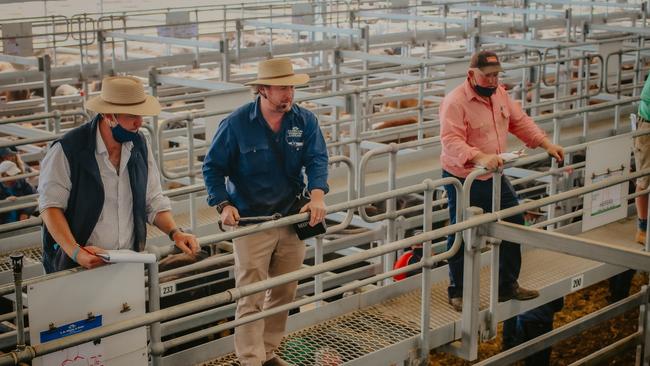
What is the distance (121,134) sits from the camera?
4.37 m

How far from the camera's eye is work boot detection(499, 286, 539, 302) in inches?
235

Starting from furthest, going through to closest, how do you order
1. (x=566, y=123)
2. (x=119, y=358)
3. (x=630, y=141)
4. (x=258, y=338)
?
1. (x=566, y=123)
2. (x=630, y=141)
3. (x=258, y=338)
4. (x=119, y=358)

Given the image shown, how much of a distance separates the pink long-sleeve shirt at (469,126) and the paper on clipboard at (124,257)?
2.39 m

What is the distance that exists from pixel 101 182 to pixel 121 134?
0.23m

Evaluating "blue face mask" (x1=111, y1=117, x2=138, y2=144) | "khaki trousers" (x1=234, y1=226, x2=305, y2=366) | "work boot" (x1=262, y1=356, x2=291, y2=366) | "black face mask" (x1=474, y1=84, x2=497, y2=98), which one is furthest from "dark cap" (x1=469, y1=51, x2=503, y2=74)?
"blue face mask" (x1=111, y1=117, x2=138, y2=144)

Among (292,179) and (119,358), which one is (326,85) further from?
(119,358)

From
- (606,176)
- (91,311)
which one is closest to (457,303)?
(606,176)

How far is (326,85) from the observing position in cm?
1359

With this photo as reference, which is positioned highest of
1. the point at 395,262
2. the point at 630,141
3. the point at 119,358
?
the point at 630,141

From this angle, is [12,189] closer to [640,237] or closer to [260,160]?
[260,160]

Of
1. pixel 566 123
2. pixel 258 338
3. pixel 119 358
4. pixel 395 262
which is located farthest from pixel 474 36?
pixel 119 358

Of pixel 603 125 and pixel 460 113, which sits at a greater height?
pixel 460 113

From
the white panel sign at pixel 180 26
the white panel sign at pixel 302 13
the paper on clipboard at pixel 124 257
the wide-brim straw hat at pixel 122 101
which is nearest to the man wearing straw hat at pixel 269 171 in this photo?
the wide-brim straw hat at pixel 122 101

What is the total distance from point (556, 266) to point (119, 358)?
3.66 meters
